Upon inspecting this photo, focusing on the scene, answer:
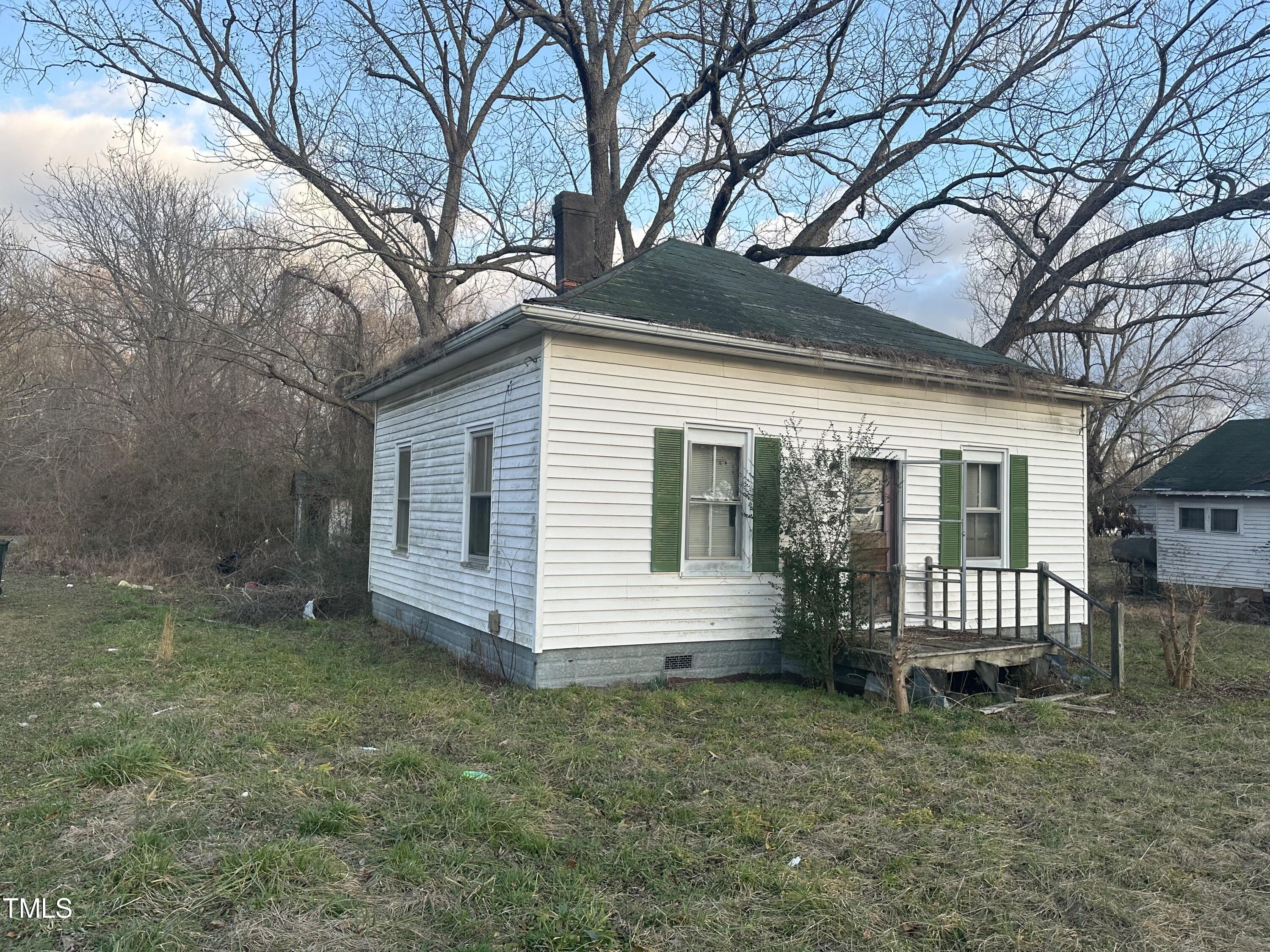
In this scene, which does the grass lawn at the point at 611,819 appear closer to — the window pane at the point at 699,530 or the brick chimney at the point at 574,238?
the window pane at the point at 699,530

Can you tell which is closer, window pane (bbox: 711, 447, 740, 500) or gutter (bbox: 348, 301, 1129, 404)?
gutter (bbox: 348, 301, 1129, 404)

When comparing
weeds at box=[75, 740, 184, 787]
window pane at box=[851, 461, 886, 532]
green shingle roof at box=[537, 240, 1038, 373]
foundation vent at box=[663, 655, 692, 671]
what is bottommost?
weeds at box=[75, 740, 184, 787]

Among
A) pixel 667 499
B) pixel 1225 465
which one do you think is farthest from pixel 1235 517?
pixel 667 499

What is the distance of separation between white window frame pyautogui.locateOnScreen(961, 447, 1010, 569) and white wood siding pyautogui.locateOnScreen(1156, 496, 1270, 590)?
1210cm

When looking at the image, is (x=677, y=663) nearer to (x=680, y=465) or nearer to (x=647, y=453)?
(x=680, y=465)

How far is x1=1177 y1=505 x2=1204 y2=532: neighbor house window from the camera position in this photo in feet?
70.2

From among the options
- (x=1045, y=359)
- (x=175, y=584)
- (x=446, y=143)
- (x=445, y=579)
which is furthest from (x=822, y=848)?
(x=1045, y=359)

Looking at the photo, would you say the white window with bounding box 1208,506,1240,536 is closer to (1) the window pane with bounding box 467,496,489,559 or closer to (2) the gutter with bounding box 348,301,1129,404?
(2) the gutter with bounding box 348,301,1129,404

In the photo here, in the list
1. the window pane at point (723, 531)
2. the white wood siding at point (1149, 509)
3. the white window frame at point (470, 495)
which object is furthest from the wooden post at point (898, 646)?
the white wood siding at point (1149, 509)

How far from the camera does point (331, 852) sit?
4.02 m

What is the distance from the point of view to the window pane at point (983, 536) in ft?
33.8

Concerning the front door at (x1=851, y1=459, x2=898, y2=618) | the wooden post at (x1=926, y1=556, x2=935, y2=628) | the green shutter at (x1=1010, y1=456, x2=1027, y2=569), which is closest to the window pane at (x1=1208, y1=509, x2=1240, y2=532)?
the green shutter at (x1=1010, y1=456, x2=1027, y2=569)

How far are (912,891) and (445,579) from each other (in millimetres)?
7304

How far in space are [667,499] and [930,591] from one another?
3563 millimetres
